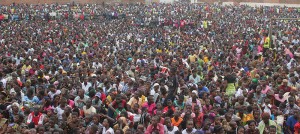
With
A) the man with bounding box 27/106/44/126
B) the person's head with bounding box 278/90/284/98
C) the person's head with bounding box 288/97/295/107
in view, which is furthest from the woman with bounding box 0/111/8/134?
the person's head with bounding box 278/90/284/98

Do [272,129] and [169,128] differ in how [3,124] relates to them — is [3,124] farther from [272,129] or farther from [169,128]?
[272,129]

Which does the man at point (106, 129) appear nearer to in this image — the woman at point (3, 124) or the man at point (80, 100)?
the man at point (80, 100)

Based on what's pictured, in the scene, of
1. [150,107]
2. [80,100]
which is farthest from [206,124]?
[80,100]

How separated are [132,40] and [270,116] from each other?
14017 mm

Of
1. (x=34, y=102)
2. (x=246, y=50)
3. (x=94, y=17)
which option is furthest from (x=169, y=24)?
(x=34, y=102)

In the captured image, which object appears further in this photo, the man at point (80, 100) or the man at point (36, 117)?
the man at point (80, 100)

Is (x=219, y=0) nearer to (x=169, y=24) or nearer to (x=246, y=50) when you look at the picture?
(x=169, y=24)

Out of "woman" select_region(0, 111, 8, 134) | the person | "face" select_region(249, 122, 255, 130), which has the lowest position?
"woman" select_region(0, 111, 8, 134)

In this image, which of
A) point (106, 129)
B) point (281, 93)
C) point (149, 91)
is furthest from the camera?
point (149, 91)

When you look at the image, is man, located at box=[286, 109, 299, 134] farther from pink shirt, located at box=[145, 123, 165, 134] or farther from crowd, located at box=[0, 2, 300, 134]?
pink shirt, located at box=[145, 123, 165, 134]

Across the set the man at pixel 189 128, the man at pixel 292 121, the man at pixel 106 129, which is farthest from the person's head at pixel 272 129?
the man at pixel 106 129

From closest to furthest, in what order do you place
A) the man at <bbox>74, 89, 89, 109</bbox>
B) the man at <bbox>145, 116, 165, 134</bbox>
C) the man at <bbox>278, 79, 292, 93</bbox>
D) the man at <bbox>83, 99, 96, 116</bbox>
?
the man at <bbox>145, 116, 165, 134</bbox>, the man at <bbox>83, 99, 96, 116</bbox>, the man at <bbox>74, 89, 89, 109</bbox>, the man at <bbox>278, 79, 292, 93</bbox>

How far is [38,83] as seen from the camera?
11.0 m

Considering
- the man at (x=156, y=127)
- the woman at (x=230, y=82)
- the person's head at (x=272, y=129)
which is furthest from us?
Result: the woman at (x=230, y=82)
